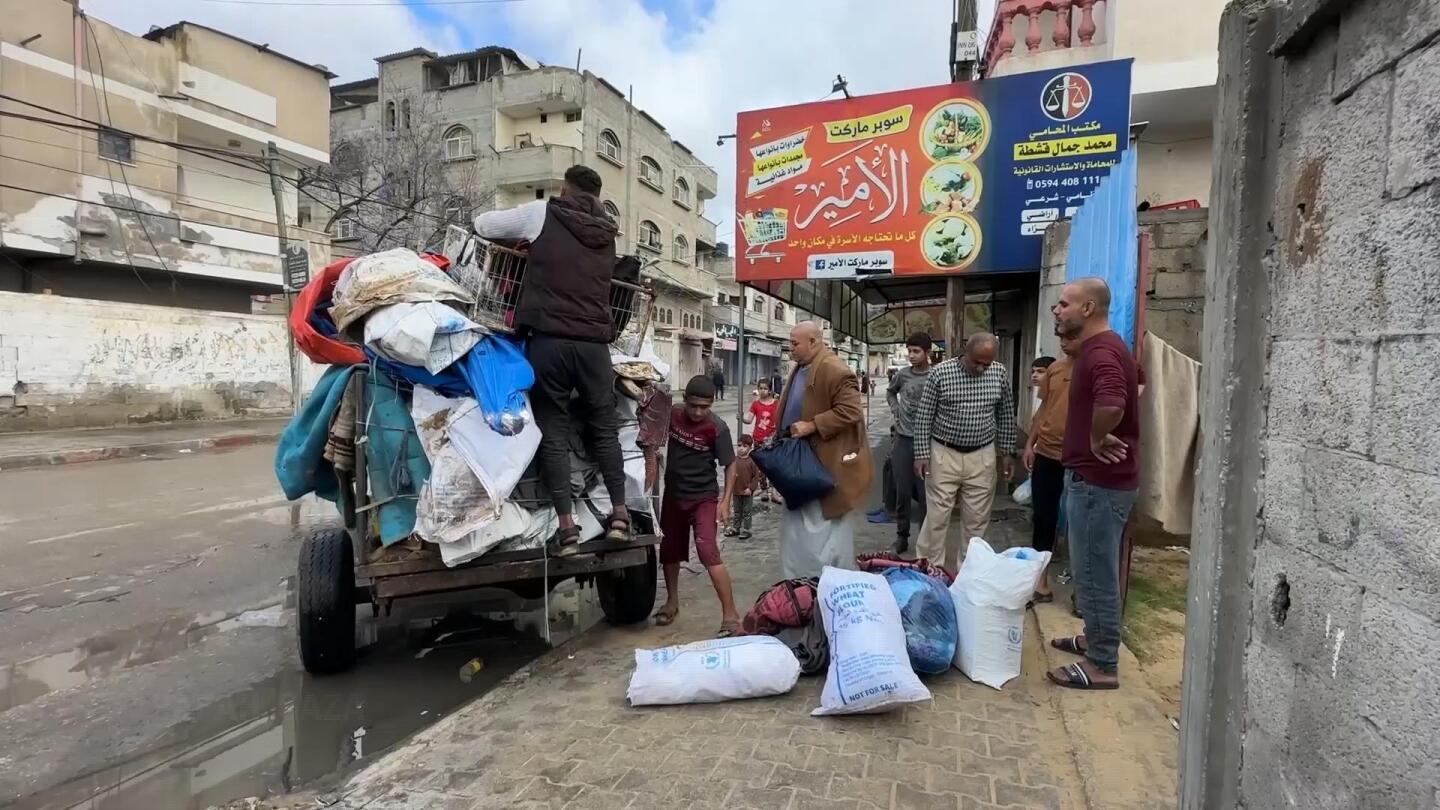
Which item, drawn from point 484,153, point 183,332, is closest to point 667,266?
point 484,153

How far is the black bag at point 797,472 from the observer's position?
423 cm

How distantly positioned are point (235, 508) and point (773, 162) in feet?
23.2

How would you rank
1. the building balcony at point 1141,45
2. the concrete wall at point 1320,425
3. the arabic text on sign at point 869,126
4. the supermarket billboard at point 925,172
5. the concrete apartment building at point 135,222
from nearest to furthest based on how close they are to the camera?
the concrete wall at point 1320,425 < the supermarket billboard at point 925,172 < the arabic text on sign at point 869,126 < the building balcony at point 1141,45 < the concrete apartment building at point 135,222

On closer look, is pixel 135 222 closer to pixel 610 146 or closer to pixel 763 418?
pixel 610 146

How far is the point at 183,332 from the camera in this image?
57.5 ft

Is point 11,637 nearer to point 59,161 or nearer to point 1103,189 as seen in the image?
point 1103,189

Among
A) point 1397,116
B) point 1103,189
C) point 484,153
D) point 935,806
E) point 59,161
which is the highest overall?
point 484,153

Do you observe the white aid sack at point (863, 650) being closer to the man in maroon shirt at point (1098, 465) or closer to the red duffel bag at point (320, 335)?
the man in maroon shirt at point (1098, 465)

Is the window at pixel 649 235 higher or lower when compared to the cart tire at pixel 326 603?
higher

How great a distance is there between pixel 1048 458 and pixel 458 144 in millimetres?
31535

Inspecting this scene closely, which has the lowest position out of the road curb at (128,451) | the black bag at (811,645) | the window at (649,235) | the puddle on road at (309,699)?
the puddle on road at (309,699)

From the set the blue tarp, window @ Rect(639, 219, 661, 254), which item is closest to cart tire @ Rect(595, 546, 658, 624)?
the blue tarp

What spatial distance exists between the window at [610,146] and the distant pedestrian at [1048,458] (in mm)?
28978

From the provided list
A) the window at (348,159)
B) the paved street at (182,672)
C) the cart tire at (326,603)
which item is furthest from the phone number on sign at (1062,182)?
the window at (348,159)
